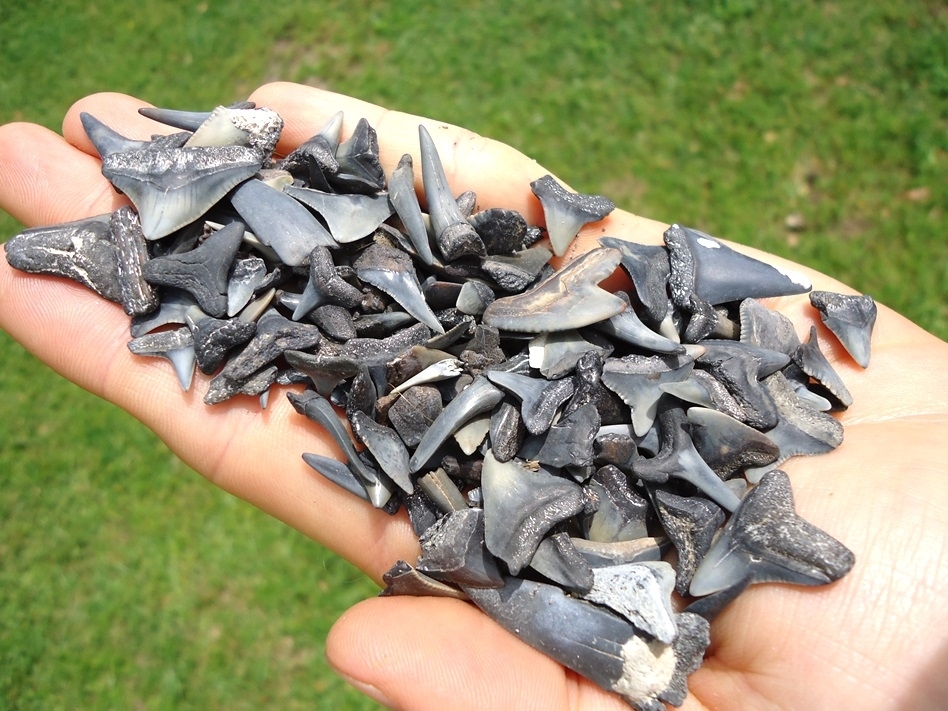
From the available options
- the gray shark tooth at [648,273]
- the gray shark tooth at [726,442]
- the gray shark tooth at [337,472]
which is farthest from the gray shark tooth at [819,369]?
the gray shark tooth at [337,472]

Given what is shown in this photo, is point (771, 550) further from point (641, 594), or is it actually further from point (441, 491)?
point (441, 491)

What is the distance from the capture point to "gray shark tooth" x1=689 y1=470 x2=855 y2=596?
1319 mm

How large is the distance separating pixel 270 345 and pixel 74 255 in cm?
54

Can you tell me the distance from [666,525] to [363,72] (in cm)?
264

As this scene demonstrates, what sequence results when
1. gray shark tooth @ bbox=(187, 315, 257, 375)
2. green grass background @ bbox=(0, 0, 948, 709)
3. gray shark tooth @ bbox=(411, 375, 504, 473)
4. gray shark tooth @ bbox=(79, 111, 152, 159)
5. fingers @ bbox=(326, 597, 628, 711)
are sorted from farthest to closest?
green grass background @ bbox=(0, 0, 948, 709) < gray shark tooth @ bbox=(79, 111, 152, 159) < gray shark tooth @ bbox=(187, 315, 257, 375) < gray shark tooth @ bbox=(411, 375, 504, 473) < fingers @ bbox=(326, 597, 628, 711)

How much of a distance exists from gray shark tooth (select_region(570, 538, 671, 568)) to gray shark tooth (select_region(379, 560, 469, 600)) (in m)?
0.26

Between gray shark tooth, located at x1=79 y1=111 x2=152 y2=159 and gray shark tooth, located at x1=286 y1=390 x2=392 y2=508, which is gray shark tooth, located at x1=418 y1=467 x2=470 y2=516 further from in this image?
gray shark tooth, located at x1=79 y1=111 x2=152 y2=159

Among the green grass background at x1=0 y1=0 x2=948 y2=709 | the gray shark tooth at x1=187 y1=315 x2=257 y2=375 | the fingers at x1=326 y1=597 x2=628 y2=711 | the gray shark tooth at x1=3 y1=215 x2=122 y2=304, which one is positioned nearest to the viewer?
the fingers at x1=326 y1=597 x2=628 y2=711

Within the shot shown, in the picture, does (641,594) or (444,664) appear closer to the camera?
(444,664)

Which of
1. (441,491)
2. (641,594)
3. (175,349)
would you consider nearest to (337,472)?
(441,491)

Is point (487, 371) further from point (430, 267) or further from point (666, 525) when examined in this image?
point (666, 525)

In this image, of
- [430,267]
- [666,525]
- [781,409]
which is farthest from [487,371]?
[781,409]

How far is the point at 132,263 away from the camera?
166cm

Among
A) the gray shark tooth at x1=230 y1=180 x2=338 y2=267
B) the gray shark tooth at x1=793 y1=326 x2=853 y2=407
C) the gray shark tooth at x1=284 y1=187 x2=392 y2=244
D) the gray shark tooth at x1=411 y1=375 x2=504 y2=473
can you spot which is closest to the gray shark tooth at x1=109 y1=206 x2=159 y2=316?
the gray shark tooth at x1=230 y1=180 x2=338 y2=267
